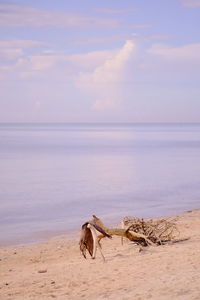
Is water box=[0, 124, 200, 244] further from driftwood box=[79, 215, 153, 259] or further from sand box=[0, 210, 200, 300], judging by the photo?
driftwood box=[79, 215, 153, 259]

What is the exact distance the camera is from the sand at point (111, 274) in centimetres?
735

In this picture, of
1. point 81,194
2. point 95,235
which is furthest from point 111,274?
point 81,194

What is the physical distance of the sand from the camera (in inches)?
289

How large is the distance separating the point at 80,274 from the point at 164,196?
16.2 m

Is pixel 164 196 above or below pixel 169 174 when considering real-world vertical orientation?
below

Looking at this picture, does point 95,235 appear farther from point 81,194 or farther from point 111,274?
point 81,194

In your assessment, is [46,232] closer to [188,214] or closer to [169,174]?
[188,214]

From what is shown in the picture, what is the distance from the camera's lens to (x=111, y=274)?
28.3ft

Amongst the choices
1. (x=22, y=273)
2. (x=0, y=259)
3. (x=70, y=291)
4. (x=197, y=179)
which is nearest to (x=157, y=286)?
(x=70, y=291)

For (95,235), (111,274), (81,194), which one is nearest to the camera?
(111,274)

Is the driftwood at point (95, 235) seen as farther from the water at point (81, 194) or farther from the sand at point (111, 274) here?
the water at point (81, 194)

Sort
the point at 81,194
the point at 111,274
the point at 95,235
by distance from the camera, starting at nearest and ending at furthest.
Answer: 1. the point at 111,274
2. the point at 95,235
3. the point at 81,194

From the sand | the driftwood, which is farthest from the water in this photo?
the driftwood

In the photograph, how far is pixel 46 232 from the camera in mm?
16109
